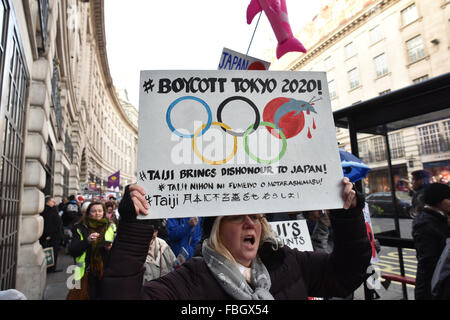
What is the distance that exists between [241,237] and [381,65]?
2779 centimetres

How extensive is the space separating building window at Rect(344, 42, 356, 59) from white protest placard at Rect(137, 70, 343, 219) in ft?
99.7

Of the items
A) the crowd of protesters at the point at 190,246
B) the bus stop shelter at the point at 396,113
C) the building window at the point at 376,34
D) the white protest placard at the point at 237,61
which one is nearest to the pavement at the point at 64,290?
the crowd of protesters at the point at 190,246

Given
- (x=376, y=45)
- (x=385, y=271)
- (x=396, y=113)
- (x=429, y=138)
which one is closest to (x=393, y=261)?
(x=385, y=271)

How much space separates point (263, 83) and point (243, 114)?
0.26 meters

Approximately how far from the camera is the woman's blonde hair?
1636 mm

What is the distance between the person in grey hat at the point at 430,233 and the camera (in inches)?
117

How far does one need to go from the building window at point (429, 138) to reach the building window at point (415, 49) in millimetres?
21425

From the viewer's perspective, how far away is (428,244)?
9.91 feet

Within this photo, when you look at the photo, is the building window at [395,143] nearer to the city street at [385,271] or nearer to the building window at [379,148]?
the building window at [379,148]

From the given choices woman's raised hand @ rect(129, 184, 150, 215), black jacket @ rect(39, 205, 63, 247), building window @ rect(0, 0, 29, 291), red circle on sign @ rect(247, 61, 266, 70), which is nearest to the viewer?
woman's raised hand @ rect(129, 184, 150, 215)

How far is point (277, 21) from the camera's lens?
3.44 meters

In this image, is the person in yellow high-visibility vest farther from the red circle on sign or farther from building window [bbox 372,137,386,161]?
building window [bbox 372,137,386,161]

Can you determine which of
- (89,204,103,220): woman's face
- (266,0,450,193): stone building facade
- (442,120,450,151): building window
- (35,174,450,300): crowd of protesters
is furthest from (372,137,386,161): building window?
(266,0,450,193): stone building facade
